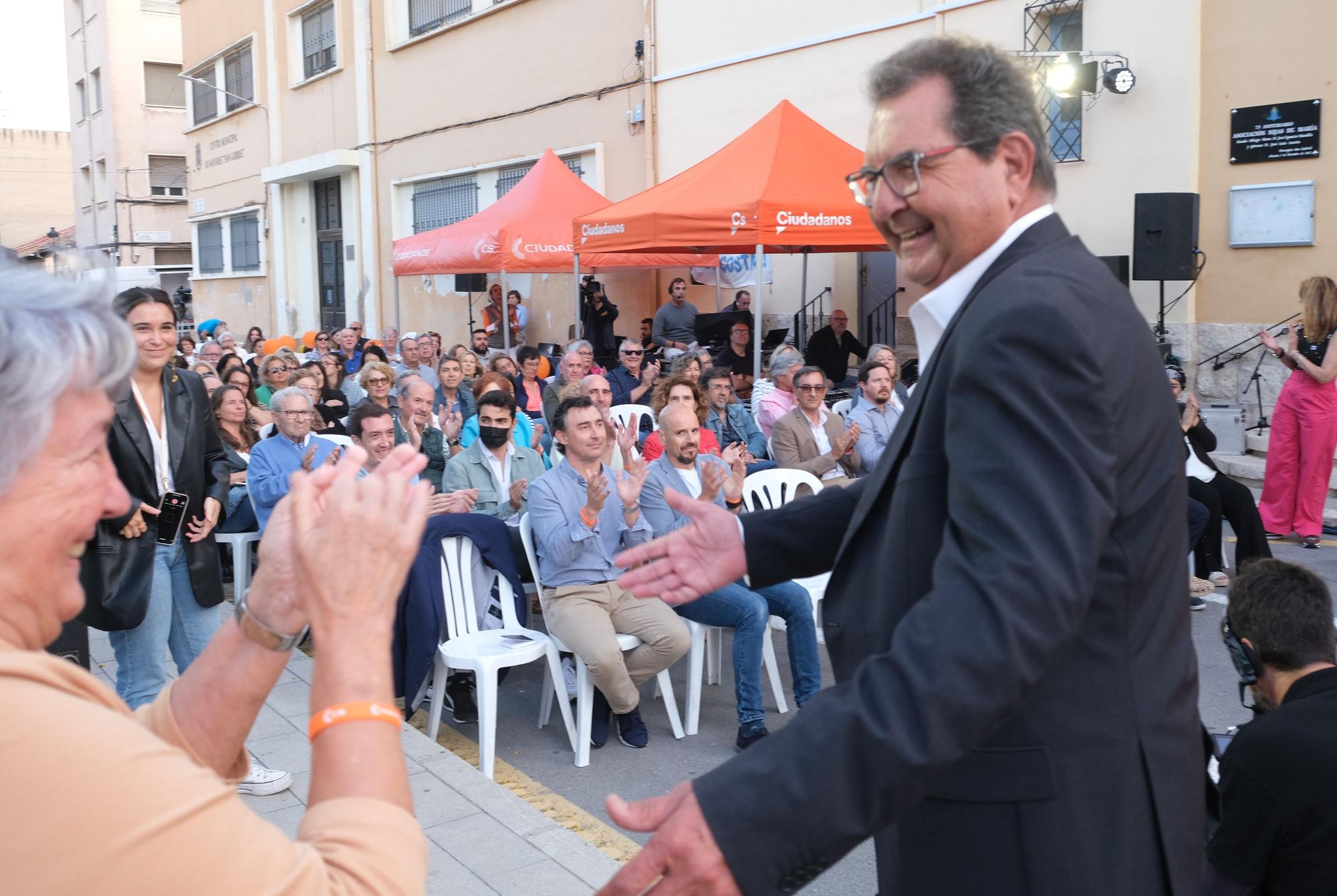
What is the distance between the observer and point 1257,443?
10453 millimetres

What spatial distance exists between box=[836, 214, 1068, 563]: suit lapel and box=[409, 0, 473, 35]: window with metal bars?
65.5 ft

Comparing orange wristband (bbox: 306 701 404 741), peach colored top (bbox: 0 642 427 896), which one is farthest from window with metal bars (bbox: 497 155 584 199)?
peach colored top (bbox: 0 642 427 896)

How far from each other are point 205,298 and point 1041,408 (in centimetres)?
3352

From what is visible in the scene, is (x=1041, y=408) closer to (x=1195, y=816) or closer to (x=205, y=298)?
(x=1195, y=816)

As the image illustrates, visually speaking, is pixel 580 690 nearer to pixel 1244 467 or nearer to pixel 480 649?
pixel 480 649

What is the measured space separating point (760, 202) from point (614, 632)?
5258 mm

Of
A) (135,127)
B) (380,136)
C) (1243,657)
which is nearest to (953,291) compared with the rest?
(1243,657)

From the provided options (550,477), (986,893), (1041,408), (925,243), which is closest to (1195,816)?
(986,893)

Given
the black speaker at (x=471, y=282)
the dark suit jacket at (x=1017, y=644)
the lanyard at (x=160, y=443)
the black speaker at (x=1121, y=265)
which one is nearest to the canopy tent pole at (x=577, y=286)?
the black speaker at (x=1121, y=265)

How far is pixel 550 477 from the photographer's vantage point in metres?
5.58

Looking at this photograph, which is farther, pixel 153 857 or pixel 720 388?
pixel 720 388

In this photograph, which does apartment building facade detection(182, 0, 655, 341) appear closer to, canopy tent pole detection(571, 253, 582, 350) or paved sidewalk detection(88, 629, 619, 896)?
canopy tent pole detection(571, 253, 582, 350)

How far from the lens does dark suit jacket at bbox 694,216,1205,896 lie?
142 cm

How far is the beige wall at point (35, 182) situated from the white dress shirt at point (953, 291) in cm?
5516
